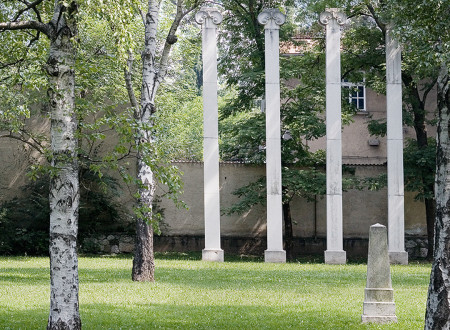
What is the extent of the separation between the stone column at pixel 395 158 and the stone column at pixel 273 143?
3.92 m

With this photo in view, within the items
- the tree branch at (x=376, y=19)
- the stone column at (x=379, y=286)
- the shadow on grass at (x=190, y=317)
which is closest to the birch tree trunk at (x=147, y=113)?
the shadow on grass at (x=190, y=317)

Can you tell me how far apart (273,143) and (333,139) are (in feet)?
7.03

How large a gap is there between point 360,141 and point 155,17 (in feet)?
69.1

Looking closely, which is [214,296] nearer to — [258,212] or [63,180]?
[63,180]

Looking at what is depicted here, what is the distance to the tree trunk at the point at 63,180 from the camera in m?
9.23

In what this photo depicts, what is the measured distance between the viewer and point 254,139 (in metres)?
28.4

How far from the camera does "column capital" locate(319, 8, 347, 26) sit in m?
26.9

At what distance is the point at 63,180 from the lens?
31.1 ft

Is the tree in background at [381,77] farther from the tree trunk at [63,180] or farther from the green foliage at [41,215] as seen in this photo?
the tree trunk at [63,180]

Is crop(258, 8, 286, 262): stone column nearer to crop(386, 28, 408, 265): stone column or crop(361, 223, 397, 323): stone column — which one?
crop(386, 28, 408, 265): stone column

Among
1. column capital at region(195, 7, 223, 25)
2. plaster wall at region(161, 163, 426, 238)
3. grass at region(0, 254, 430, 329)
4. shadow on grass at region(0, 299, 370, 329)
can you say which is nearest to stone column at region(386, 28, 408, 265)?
grass at region(0, 254, 430, 329)

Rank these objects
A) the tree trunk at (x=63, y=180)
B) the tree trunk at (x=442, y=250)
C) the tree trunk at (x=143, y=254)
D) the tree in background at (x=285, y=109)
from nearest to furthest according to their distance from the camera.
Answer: the tree trunk at (x=63, y=180)
the tree trunk at (x=442, y=250)
the tree trunk at (x=143, y=254)
the tree in background at (x=285, y=109)

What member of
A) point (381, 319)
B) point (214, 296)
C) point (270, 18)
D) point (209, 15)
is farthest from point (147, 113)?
point (270, 18)

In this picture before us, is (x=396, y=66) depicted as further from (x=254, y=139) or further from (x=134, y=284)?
(x=134, y=284)
